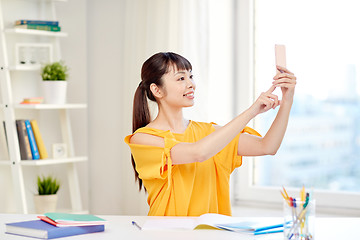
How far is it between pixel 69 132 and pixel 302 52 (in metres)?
1.50

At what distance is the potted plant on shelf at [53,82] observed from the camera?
329 centimetres

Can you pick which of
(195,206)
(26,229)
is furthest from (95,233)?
(195,206)

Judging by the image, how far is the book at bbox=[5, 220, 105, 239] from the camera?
1750mm

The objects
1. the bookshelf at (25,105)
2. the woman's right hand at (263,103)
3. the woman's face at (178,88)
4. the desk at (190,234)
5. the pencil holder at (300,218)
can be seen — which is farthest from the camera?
the bookshelf at (25,105)

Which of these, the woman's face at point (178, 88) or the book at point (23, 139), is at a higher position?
the woman's face at point (178, 88)

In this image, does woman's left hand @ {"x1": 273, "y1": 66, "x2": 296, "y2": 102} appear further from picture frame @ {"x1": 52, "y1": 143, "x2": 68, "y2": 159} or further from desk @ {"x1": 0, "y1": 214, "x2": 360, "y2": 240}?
picture frame @ {"x1": 52, "y1": 143, "x2": 68, "y2": 159}

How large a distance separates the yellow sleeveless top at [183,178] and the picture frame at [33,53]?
1.29m

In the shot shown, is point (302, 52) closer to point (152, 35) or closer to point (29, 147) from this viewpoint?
point (152, 35)

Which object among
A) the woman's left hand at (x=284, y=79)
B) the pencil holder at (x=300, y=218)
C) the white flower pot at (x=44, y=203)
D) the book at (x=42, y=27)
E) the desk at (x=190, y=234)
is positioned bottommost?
the white flower pot at (x=44, y=203)

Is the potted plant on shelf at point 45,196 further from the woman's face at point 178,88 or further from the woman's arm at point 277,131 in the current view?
the woman's arm at point 277,131

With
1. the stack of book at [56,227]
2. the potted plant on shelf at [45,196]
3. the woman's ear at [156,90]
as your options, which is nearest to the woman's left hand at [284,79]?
the woman's ear at [156,90]

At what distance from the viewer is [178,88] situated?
2291 mm

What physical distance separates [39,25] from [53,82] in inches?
14.0

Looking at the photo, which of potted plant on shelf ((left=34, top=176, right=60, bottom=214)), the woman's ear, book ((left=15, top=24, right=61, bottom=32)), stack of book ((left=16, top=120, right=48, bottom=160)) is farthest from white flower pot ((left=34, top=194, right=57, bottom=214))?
the woman's ear
